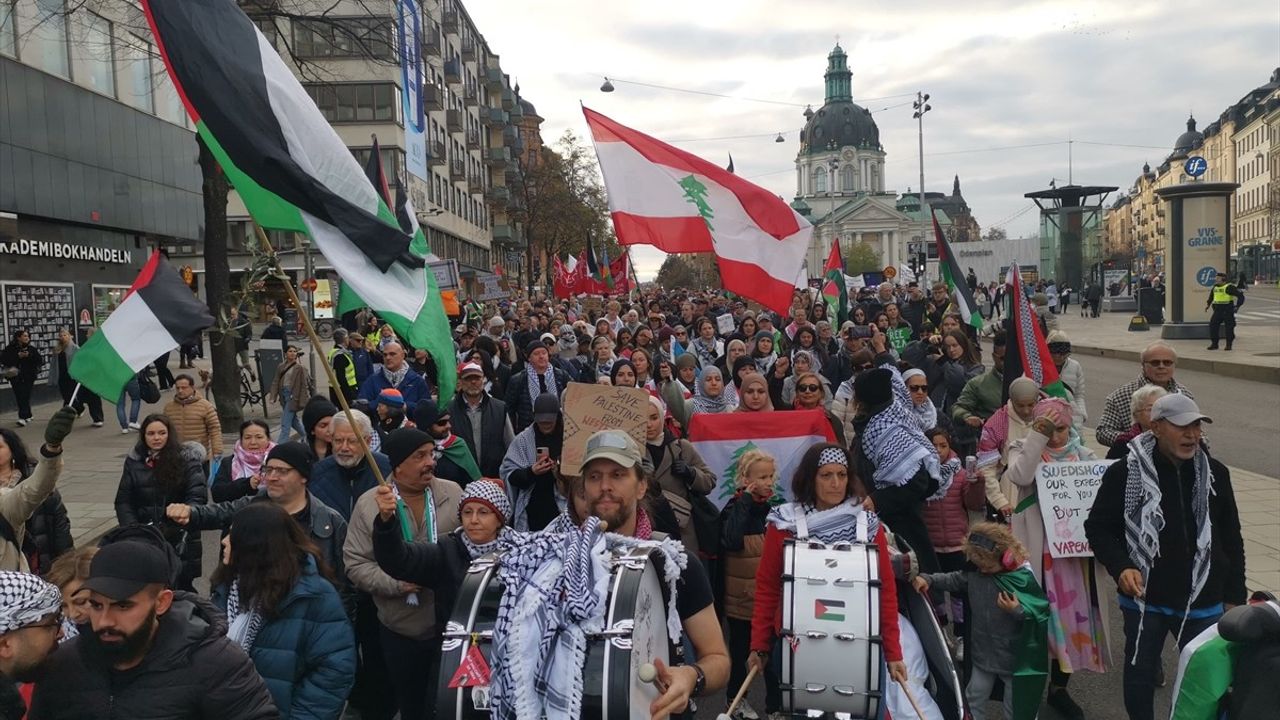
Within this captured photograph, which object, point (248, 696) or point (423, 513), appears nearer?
point (248, 696)

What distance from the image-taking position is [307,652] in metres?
3.68

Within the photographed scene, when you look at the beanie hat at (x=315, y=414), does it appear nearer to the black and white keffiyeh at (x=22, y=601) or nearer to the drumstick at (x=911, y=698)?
the black and white keffiyeh at (x=22, y=601)

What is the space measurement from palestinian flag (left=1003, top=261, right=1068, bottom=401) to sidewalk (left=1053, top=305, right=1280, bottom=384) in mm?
14101

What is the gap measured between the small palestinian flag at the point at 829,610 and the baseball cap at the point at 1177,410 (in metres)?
1.68

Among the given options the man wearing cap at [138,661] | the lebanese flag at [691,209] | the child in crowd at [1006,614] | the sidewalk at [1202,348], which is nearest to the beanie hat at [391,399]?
the lebanese flag at [691,209]

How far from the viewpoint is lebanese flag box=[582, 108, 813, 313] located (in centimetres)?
945

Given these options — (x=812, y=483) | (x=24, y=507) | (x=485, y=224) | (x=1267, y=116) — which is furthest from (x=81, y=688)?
→ (x=1267, y=116)

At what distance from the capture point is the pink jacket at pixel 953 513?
20.5 ft

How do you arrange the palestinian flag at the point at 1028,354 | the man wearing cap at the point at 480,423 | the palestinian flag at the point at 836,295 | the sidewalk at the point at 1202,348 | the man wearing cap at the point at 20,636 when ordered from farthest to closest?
the sidewalk at the point at 1202,348, the palestinian flag at the point at 836,295, the man wearing cap at the point at 480,423, the palestinian flag at the point at 1028,354, the man wearing cap at the point at 20,636

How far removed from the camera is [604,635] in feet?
9.20

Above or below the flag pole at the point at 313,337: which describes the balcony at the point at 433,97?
above

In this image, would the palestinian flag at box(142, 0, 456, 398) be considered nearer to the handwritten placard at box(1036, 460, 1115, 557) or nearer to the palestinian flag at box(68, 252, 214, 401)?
the palestinian flag at box(68, 252, 214, 401)

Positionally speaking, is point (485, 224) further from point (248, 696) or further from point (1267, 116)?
point (248, 696)

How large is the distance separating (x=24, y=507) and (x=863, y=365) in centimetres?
651
